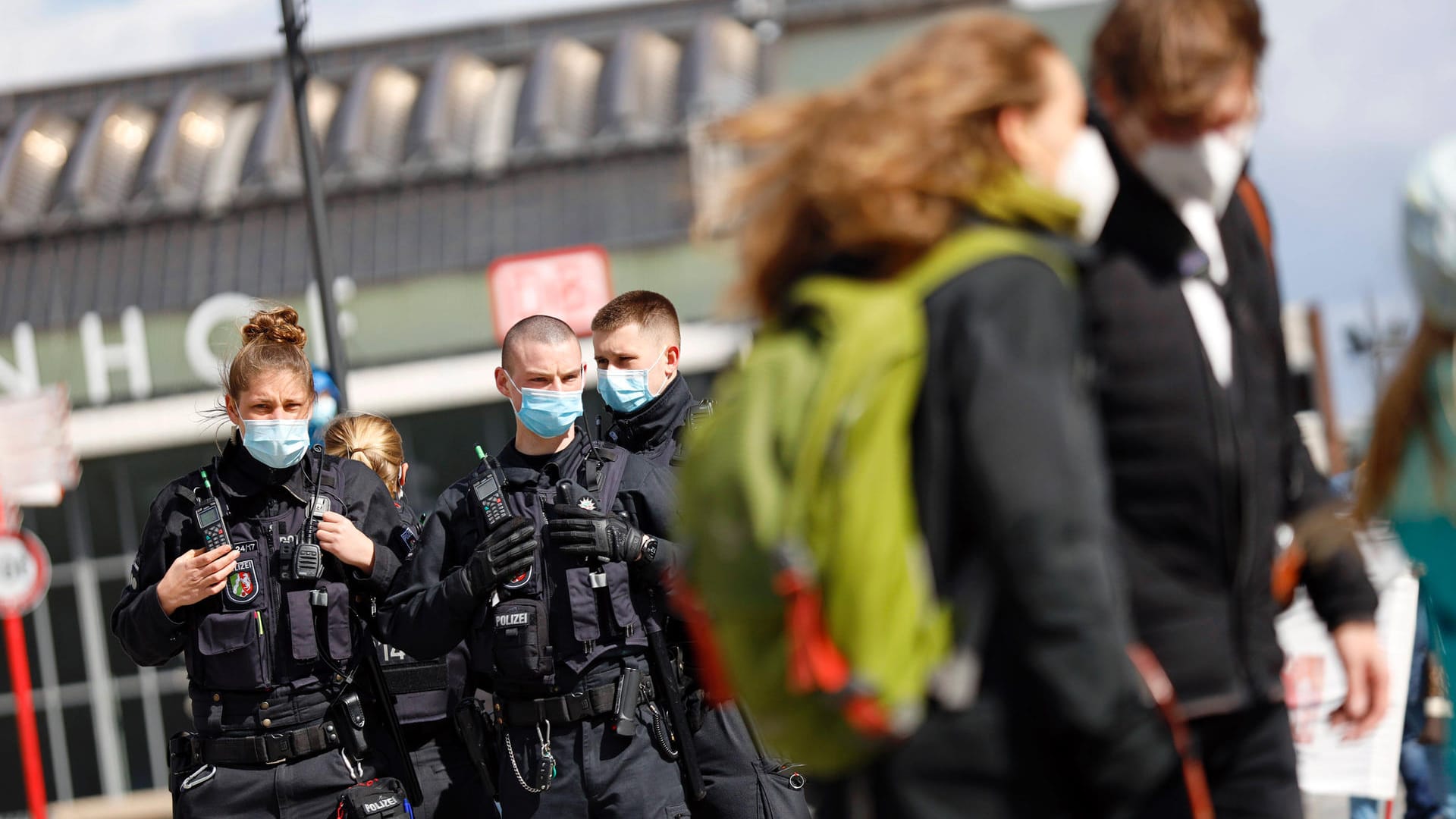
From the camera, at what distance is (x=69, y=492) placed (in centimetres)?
1756

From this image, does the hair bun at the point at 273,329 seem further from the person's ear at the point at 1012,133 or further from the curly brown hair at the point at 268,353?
the person's ear at the point at 1012,133

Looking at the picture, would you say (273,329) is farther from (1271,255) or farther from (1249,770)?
(1249,770)

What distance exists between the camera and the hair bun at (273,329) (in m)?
5.11

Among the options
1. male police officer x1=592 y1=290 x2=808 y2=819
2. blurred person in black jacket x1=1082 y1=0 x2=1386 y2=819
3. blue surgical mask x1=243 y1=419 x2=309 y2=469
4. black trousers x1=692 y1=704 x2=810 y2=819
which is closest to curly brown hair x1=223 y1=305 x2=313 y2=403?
blue surgical mask x1=243 y1=419 x2=309 y2=469

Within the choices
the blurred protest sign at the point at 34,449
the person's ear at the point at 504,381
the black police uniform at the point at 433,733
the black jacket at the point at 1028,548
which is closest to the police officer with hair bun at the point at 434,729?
the black police uniform at the point at 433,733

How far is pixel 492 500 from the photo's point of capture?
4.91m

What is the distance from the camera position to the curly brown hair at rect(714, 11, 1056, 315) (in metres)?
2.22

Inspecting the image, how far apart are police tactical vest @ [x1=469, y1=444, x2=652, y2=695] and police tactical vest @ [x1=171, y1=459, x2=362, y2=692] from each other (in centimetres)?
44

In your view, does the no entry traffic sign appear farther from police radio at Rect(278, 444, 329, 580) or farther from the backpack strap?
the backpack strap

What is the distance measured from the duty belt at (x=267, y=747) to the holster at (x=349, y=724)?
4 cm

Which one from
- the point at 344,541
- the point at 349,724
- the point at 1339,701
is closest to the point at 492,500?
the point at 344,541

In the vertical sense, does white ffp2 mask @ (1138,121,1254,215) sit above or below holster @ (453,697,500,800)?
above

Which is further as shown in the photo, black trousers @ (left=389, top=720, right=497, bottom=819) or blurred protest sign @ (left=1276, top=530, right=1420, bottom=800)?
blurred protest sign @ (left=1276, top=530, right=1420, bottom=800)

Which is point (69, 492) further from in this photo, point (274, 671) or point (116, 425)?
point (274, 671)
